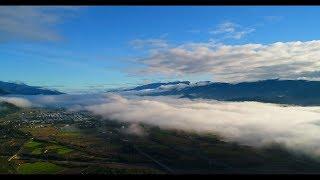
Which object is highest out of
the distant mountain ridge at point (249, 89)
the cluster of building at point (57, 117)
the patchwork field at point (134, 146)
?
the distant mountain ridge at point (249, 89)

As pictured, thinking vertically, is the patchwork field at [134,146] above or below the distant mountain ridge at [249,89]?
below

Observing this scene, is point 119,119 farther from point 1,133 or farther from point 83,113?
point 1,133

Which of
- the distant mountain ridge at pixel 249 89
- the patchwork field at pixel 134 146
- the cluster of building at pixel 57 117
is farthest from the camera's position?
the distant mountain ridge at pixel 249 89

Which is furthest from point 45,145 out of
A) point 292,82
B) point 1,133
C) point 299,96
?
point 292,82
